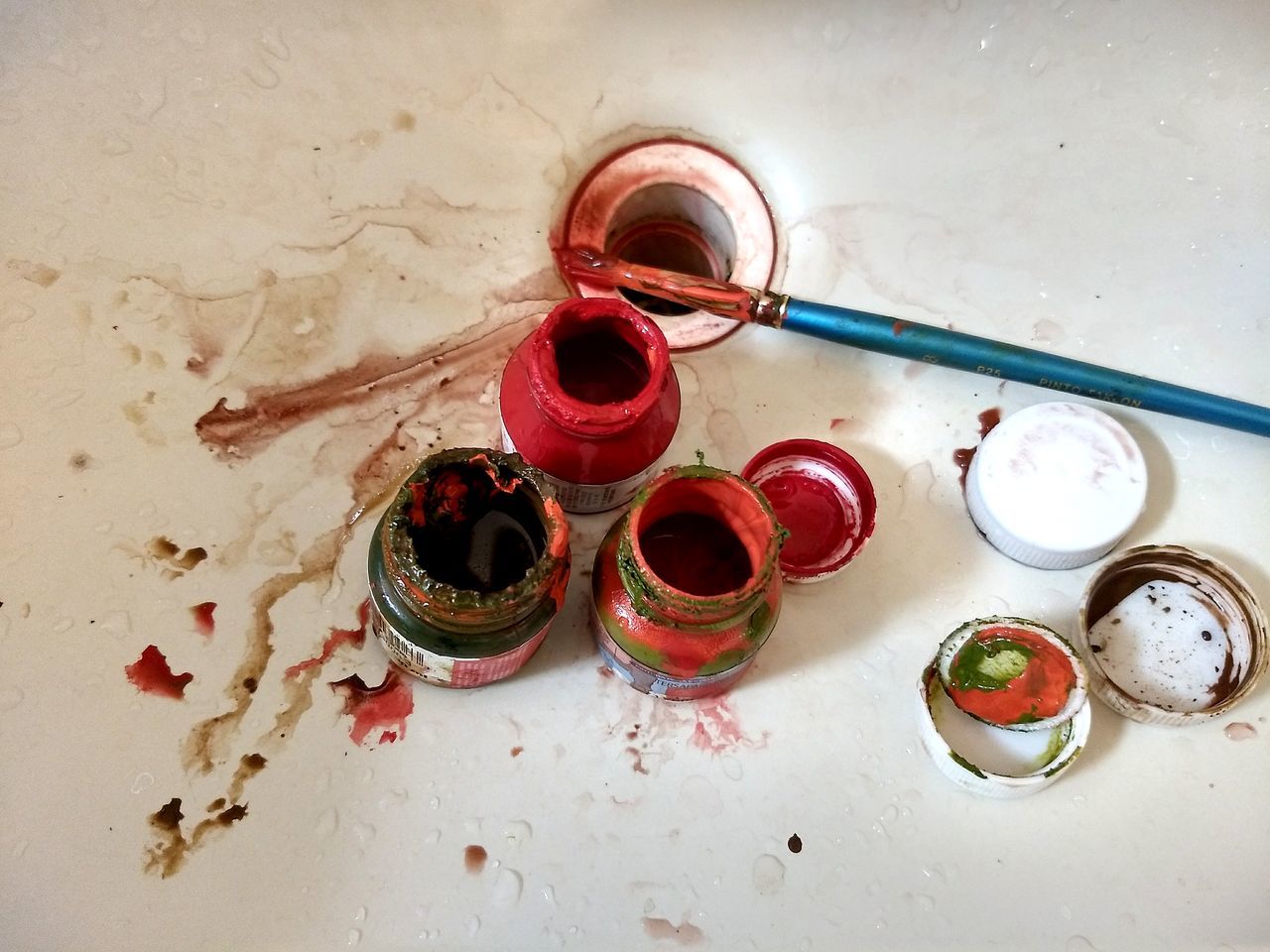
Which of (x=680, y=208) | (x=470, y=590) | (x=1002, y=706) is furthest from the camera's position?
(x=680, y=208)

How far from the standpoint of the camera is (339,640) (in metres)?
0.55

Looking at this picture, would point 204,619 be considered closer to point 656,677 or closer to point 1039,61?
point 656,677

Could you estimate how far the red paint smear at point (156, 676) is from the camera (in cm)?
50

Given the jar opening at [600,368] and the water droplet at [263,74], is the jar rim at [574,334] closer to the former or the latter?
the jar opening at [600,368]

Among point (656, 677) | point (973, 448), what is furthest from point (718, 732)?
point (973, 448)

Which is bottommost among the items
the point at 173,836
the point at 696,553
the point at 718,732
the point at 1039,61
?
the point at 173,836

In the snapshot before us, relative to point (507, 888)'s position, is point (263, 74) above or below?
above

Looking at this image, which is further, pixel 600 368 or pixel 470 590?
pixel 600 368

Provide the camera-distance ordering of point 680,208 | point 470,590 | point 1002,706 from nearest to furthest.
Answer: point 470,590, point 1002,706, point 680,208

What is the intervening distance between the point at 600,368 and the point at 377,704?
0.25 m

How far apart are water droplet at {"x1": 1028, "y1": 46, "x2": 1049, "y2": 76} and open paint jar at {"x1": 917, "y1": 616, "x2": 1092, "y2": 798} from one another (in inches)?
15.3

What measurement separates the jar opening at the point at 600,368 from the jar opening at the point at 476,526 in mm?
94

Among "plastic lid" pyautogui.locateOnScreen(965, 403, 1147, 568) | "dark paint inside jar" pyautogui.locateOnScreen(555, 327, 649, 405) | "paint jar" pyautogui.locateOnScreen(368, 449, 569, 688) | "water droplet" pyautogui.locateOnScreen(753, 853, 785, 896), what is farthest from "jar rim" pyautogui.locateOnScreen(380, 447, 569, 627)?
"plastic lid" pyautogui.locateOnScreen(965, 403, 1147, 568)

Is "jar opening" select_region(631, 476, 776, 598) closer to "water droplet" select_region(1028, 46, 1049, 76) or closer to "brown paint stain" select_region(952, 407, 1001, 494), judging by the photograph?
"brown paint stain" select_region(952, 407, 1001, 494)
